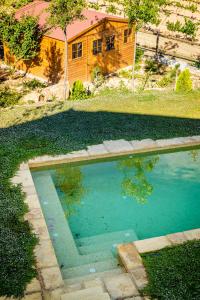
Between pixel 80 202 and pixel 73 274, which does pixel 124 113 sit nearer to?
pixel 80 202

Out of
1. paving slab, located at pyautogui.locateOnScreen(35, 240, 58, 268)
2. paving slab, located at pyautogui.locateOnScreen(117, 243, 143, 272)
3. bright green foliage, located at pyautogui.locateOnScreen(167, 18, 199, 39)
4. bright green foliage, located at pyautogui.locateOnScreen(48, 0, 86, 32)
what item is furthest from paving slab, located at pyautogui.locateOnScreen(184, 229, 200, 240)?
bright green foliage, located at pyautogui.locateOnScreen(167, 18, 199, 39)

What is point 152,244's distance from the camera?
848 centimetres

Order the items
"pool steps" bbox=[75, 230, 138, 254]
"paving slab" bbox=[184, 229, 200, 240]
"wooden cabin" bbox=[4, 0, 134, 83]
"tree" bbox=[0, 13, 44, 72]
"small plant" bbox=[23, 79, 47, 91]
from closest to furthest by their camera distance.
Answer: "paving slab" bbox=[184, 229, 200, 240]
"pool steps" bbox=[75, 230, 138, 254]
"wooden cabin" bbox=[4, 0, 134, 83]
"tree" bbox=[0, 13, 44, 72]
"small plant" bbox=[23, 79, 47, 91]

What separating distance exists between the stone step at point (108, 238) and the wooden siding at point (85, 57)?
53.9 feet

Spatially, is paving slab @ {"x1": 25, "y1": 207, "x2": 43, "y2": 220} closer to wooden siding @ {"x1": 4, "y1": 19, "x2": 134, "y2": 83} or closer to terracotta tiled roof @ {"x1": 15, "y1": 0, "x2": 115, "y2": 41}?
terracotta tiled roof @ {"x1": 15, "y1": 0, "x2": 115, "y2": 41}

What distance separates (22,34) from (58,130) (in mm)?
12568

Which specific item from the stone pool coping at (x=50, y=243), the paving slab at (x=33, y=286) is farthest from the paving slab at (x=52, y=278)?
the paving slab at (x=33, y=286)

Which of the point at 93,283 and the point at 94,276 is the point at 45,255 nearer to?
the point at 94,276

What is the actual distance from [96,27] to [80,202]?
54.0ft

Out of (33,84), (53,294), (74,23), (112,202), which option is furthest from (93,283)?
(74,23)

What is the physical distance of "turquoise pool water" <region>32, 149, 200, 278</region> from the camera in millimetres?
9180

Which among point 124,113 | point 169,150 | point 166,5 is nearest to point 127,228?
point 169,150

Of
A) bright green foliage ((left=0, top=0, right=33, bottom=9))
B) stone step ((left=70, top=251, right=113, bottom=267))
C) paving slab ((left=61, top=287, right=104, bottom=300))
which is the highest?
bright green foliage ((left=0, top=0, right=33, bottom=9))

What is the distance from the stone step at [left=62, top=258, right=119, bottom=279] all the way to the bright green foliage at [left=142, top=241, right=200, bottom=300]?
78 centimetres
